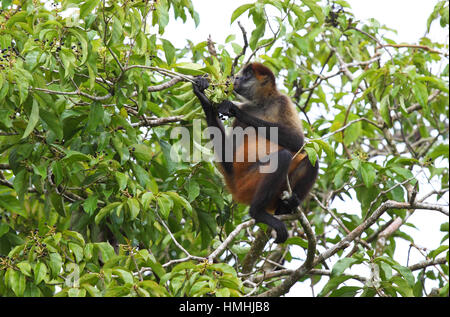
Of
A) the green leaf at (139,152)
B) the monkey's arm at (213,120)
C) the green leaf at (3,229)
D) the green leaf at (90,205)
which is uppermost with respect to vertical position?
the monkey's arm at (213,120)

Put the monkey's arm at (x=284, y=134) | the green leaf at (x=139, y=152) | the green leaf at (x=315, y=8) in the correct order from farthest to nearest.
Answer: the monkey's arm at (x=284, y=134) → the green leaf at (x=315, y=8) → the green leaf at (x=139, y=152)

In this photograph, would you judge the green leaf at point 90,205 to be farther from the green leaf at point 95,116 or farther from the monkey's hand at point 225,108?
the monkey's hand at point 225,108

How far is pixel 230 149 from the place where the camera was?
5.11m

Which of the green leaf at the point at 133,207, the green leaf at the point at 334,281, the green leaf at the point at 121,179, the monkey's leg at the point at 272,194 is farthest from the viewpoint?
the monkey's leg at the point at 272,194

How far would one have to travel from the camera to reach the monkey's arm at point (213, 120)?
4.15 metres

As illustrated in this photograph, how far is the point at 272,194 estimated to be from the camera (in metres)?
4.50

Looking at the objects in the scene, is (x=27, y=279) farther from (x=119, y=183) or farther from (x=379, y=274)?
(x=379, y=274)

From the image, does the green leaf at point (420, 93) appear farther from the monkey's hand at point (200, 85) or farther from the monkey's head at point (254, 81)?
the monkey's hand at point (200, 85)

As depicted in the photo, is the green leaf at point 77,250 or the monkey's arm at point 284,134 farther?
the monkey's arm at point 284,134

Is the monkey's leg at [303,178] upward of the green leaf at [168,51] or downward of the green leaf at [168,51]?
downward

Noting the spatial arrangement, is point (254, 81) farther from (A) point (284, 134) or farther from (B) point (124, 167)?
(B) point (124, 167)

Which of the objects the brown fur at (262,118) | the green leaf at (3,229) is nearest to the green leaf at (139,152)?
the green leaf at (3,229)

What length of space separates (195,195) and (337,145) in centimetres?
225

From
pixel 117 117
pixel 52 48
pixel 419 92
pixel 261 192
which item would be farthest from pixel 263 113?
pixel 52 48
